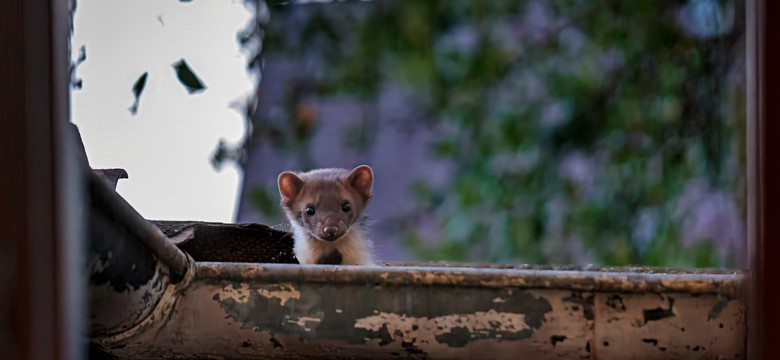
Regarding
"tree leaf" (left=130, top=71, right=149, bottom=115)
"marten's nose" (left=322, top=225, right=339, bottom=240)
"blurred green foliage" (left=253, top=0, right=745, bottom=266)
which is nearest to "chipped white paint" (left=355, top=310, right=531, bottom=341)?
"marten's nose" (left=322, top=225, right=339, bottom=240)

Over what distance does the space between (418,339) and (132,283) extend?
0.27 m

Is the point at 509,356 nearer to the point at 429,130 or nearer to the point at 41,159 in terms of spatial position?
the point at 41,159

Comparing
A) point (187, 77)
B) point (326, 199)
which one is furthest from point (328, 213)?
point (187, 77)

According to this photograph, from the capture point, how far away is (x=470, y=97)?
7.63 ft

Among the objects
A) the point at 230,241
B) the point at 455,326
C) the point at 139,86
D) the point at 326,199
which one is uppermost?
the point at 139,86

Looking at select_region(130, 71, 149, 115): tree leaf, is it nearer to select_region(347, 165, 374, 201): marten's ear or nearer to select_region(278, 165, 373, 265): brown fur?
select_region(278, 165, 373, 265): brown fur

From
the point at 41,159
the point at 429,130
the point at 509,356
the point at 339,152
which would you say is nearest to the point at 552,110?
the point at 429,130

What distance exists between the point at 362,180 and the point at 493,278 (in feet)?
3.65

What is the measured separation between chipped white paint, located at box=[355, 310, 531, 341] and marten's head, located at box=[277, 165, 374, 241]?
958 millimetres

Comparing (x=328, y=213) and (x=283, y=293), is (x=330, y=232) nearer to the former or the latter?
(x=328, y=213)

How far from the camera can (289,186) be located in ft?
6.17

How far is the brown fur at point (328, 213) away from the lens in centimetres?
181

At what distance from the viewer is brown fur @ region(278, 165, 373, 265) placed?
1806 mm

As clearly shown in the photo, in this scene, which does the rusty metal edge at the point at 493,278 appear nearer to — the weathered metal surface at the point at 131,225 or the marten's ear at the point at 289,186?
the weathered metal surface at the point at 131,225
